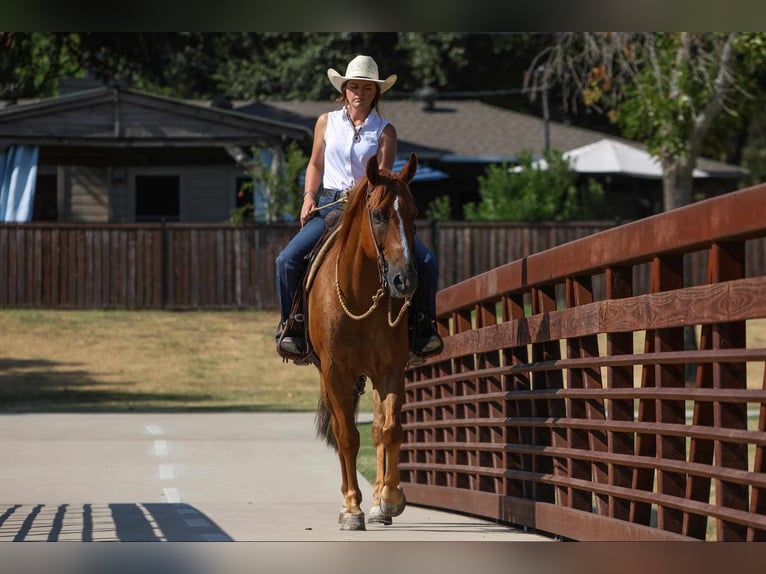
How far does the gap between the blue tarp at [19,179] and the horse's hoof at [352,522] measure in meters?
27.5

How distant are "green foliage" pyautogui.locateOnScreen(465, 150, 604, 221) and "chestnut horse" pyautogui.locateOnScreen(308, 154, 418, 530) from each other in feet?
88.3

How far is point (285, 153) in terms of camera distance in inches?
1464

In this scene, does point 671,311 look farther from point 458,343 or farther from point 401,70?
point 401,70

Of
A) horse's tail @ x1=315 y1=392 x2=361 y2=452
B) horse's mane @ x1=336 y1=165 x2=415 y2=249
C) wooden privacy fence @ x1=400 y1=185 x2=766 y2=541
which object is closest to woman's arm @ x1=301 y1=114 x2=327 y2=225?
horse's mane @ x1=336 y1=165 x2=415 y2=249

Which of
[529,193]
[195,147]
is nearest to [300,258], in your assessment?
[529,193]

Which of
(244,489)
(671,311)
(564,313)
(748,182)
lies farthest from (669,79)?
Answer: (748,182)

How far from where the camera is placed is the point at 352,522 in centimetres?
909

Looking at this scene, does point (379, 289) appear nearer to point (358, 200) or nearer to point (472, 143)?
point (358, 200)

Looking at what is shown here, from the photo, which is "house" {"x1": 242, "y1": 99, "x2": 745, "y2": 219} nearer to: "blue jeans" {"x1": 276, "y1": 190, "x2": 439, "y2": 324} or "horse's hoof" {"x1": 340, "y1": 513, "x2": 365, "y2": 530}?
"blue jeans" {"x1": 276, "y1": 190, "x2": 439, "y2": 324}

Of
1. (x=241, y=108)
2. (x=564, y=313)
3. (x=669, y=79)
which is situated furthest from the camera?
(x=241, y=108)

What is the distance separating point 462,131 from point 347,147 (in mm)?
34243

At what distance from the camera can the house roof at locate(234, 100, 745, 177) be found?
136 feet

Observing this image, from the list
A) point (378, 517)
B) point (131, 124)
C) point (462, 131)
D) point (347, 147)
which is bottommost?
point (378, 517)

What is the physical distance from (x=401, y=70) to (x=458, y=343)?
4376 cm
